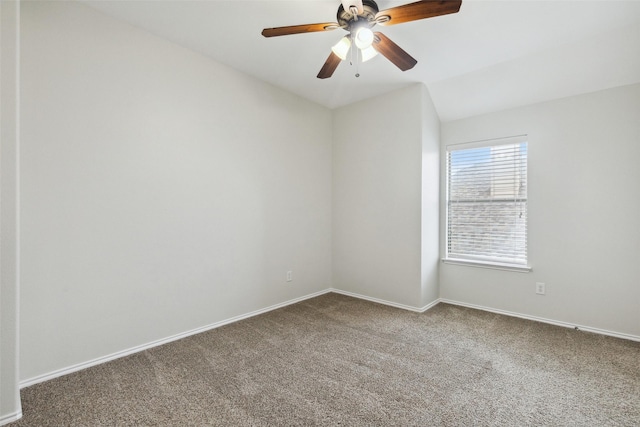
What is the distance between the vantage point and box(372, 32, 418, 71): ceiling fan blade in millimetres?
2028

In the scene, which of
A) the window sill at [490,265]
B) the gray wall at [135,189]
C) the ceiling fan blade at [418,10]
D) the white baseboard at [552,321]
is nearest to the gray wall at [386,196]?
the window sill at [490,265]

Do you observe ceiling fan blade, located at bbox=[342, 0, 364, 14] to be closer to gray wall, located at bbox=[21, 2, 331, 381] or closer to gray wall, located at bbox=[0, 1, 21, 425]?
gray wall, located at bbox=[21, 2, 331, 381]

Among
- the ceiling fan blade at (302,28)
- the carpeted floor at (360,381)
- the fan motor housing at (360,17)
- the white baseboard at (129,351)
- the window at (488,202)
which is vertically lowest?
the carpeted floor at (360,381)

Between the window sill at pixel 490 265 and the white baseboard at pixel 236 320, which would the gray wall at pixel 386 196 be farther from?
the window sill at pixel 490 265

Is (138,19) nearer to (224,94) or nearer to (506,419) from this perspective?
(224,94)

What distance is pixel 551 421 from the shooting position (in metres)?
1.67

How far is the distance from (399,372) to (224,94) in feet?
9.56

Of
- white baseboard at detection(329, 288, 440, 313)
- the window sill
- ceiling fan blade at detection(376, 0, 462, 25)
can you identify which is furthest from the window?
ceiling fan blade at detection(376, 0, 462, 25)

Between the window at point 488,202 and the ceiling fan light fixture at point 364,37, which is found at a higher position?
the ceiling fan light fixture at point 364,37

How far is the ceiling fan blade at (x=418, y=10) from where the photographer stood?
64.9 inches

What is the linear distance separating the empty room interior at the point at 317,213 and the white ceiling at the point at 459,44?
0.02 meters

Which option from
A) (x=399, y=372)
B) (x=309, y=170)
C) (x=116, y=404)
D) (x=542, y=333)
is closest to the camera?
(x=116, y=404)

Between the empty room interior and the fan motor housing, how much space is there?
0.02 meters

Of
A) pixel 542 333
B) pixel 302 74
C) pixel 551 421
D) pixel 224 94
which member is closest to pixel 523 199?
pixel 542 333
